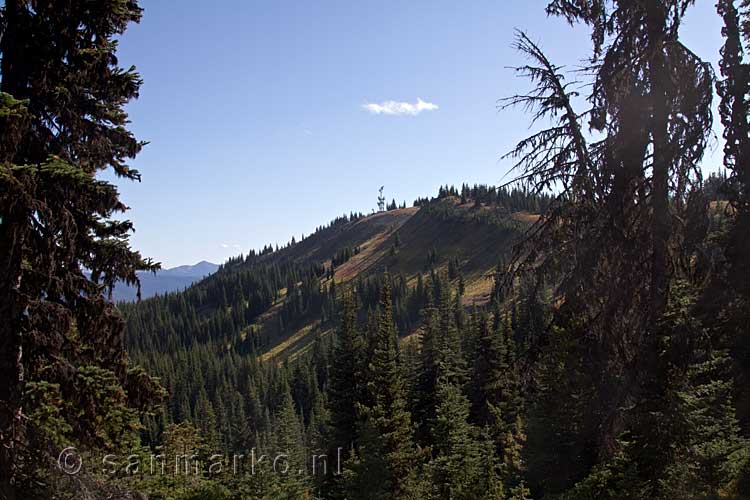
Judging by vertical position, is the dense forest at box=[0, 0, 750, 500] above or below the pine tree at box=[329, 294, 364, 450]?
above

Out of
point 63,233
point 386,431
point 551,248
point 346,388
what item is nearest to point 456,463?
point 386,431

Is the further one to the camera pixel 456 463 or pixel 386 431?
pixel 386 431

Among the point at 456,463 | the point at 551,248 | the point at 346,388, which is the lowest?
the point at 456,463

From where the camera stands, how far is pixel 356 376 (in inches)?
1252

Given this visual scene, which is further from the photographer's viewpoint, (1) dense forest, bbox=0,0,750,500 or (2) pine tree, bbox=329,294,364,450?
(2) pine tree, bbox=329,294,364,450

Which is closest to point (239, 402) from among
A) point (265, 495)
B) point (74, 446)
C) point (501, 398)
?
point (501, 398)

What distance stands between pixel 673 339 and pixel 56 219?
10704mm

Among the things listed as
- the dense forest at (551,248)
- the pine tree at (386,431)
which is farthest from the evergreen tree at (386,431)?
the dense forest at (551,248)

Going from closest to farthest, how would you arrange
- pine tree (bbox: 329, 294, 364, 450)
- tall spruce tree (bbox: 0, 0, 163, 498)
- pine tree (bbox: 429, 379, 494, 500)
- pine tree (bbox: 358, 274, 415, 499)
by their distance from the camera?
tall spruce tree (bbox: 0, 0, 163, 498), pine tree (bbox: 429, 379, 494, 500), pine tree (bbox: 358, 274, 415, 499), pine tree (bbox: 329, 294, 364, 450)

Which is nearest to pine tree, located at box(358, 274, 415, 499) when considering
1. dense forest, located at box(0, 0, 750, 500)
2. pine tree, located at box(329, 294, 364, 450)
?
pine tree, located at box(329, 294, 364, 450)

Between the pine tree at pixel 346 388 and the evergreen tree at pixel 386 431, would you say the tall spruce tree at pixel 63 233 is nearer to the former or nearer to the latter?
the evergreen tree at pixel 386 431

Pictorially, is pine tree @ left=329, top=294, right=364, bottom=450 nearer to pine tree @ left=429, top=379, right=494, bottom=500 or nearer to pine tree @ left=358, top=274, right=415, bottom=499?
pine tree @ left=358, top=274, right=415, bottom=499

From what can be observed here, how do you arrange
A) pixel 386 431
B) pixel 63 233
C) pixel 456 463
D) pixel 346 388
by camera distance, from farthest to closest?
pixel 346 388 → pixel 386 431 → pixel 456 463 → pixel 63 233

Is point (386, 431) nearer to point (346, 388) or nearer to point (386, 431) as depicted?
point (386, 431)
